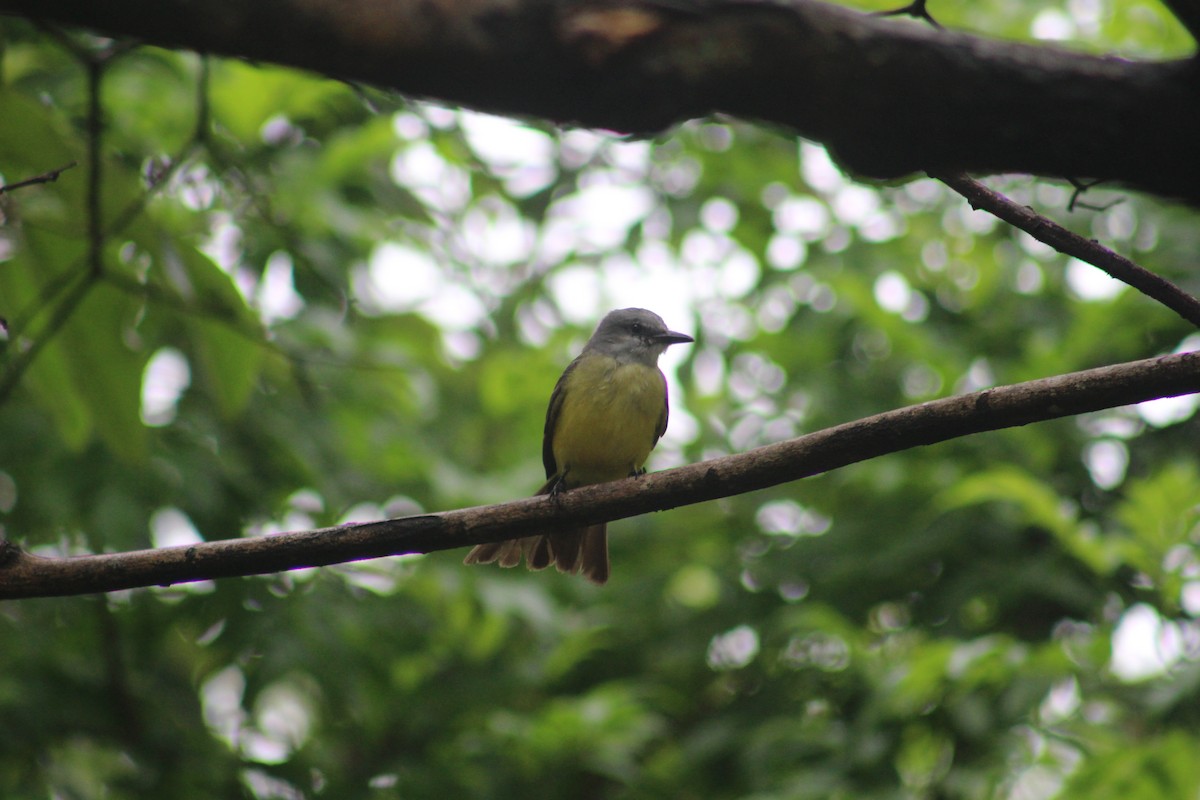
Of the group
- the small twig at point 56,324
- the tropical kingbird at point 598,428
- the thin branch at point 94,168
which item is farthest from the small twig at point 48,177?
the tropical kingbird at point 598,428

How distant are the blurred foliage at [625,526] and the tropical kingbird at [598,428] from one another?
34 cm

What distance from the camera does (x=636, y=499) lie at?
2605 millimetres

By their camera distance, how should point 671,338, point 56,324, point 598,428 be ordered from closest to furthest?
point 56,324, point 598,428, point 671,338

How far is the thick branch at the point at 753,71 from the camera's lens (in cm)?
119

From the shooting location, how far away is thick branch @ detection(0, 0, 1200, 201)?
1186 millimetres

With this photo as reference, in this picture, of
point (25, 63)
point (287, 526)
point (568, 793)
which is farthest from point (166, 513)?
point (568, 793)

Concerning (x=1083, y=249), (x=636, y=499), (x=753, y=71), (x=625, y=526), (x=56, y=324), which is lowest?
(x=625, y=526)

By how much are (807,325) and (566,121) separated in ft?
15.3

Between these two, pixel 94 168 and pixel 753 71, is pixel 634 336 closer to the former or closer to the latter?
pixel 94 168

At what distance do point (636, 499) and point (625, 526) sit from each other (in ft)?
11.4

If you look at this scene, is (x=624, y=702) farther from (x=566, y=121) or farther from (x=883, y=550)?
(x=566, y=121)

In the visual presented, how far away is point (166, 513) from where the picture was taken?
4.65 meters

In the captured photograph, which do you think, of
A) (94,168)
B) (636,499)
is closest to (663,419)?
(636,499)

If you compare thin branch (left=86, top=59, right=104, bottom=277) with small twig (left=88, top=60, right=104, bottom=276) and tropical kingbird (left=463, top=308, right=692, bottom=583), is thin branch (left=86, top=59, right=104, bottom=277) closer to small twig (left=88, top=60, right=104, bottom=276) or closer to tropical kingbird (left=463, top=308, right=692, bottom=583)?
small twig (left=88, top=60, right=104, bottom=276)
